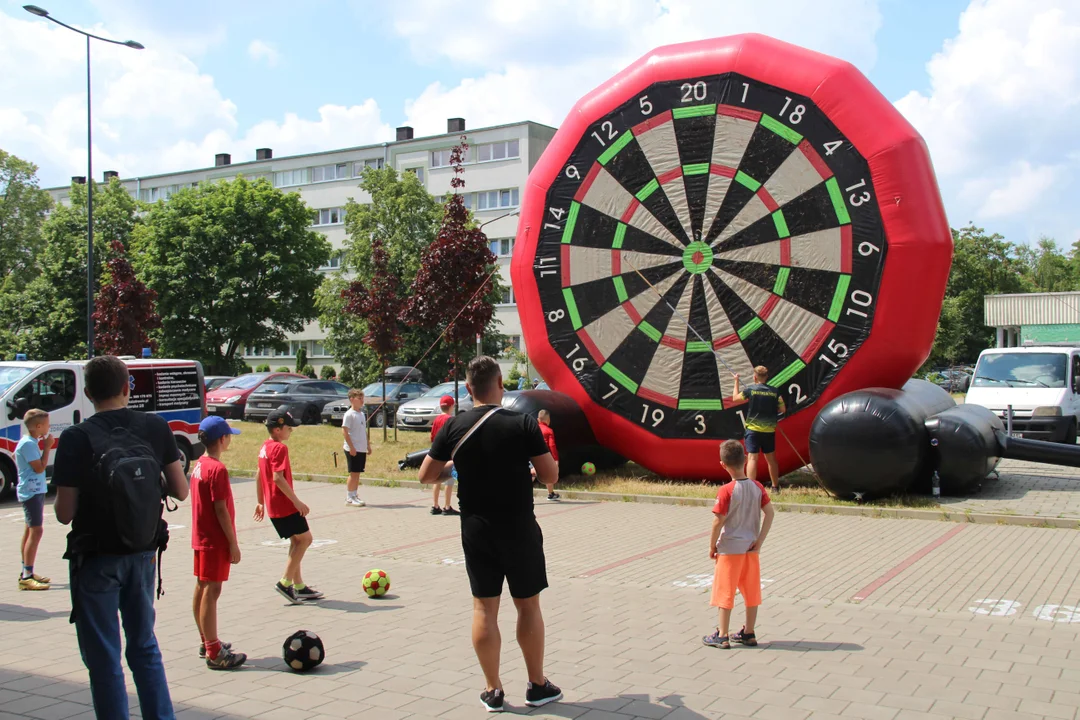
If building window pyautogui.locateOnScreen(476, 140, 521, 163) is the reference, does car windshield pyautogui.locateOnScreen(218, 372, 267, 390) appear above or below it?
below

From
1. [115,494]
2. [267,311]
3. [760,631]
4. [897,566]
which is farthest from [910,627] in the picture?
[267,311]

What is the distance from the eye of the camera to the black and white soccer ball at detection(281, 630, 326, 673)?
5.64 meters

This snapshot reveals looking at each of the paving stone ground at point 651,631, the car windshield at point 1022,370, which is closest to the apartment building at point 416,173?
the car windshield at point 1022,370

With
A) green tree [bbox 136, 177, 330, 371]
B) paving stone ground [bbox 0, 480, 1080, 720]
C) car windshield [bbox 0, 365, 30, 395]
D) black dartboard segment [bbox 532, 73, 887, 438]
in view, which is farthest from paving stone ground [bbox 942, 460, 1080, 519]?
green tree [bbox 136, 177, 330, 371]

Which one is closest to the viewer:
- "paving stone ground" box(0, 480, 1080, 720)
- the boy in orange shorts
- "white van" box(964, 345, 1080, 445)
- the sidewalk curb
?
"paving stone ground" box(0, 480, 1080, 720)

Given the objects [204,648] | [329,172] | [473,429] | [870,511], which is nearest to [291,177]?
[329,172]

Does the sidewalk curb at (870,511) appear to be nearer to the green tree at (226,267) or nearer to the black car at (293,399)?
the black car at (293,399)

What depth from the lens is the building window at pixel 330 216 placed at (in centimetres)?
5681

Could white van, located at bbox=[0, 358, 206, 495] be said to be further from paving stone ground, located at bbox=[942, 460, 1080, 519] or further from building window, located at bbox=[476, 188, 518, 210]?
building window, located at bbox=[476, 188, 518, 210]

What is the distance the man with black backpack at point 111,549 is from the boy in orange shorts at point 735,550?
131 inches

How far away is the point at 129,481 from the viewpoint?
4328mm

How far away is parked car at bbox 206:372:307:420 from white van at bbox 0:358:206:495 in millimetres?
13399

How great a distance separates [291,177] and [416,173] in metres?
11.0

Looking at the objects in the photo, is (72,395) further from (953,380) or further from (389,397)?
(953,380)
